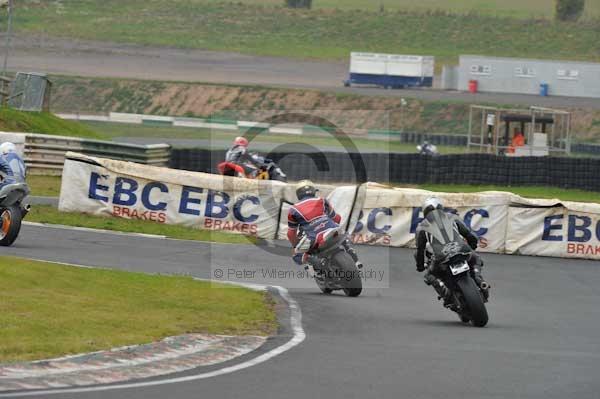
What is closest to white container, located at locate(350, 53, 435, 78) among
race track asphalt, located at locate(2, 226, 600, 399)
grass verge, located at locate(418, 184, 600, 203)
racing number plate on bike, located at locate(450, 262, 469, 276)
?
grass verge, located at locate(418, 184, 600, 203)

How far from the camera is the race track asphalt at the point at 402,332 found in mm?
9570

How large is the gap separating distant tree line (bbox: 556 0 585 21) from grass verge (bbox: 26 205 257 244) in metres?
75.4

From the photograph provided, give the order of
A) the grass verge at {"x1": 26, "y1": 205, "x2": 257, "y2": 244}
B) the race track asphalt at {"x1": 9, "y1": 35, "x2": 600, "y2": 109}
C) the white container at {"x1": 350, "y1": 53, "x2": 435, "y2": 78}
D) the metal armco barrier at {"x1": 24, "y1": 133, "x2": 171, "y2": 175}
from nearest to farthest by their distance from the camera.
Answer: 1. the grass verge at {"x1": 26, "y1": 205, "x2": 257, "y2": 244}
2. the metal armco barrier at {"x1": 24, "y1": 133, "x2": 171, "y2": 175}
3. the race track asphalt at {"x1": 9, "y1": 35, "x2": 600, "y2": 109}
4. the white container at {"x1": 350, "y1": 53, "x2": 435, "y2": 78}

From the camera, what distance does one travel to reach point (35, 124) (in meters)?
33.2

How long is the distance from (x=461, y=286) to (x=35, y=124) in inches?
851

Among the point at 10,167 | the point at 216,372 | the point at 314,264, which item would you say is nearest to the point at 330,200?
the point at 314,264

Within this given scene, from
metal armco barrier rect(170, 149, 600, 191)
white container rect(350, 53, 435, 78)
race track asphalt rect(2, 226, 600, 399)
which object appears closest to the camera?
race track asphalt rect(2, 226, 600, 399)

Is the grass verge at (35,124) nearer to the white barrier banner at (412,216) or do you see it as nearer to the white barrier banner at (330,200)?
the white barrier banner at (330,200)

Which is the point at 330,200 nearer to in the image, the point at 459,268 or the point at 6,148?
the point at 6,148

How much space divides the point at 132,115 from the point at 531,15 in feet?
171

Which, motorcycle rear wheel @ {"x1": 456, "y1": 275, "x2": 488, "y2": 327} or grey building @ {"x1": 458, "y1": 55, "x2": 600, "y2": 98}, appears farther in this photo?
grey building @ {"x1": 458, "y1": 55, "x2": 600, "y2": 98}

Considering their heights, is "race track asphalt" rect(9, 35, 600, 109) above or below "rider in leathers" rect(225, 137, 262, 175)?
above

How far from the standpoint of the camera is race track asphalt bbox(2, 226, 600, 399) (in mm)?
9570

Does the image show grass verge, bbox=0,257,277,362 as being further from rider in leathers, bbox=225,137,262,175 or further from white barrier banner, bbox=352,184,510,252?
rider in leathers, bbox=225,137,262,175
